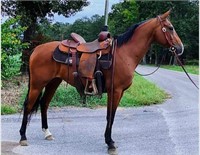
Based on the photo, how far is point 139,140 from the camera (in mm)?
5418

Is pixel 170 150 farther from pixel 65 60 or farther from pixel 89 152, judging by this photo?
pixel 65 60

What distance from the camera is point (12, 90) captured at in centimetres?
1004

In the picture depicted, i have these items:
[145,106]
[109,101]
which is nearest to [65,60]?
[109,101]

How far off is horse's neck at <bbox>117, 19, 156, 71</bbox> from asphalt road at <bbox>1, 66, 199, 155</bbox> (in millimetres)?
1232

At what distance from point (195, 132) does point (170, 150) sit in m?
1.27

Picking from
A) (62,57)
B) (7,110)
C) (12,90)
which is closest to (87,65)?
(62,57)

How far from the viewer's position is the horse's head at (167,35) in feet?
16.5

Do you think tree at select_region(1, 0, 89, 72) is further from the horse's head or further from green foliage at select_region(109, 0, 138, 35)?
green foliage at select_region(109, 0, 138, 35)

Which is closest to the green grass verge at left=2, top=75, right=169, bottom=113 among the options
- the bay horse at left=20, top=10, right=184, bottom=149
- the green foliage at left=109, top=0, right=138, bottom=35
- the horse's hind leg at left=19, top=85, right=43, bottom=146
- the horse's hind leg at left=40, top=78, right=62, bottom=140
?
the horse's hind leg at left=40, top=78, right=62, bottom=140

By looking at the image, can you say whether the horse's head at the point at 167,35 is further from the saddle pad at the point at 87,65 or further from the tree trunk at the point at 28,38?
the tree trunk at the point at 28,38

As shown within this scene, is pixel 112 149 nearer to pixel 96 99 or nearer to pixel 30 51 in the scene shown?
pixel 96 99

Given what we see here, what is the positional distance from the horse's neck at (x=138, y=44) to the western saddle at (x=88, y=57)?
253 millimetres

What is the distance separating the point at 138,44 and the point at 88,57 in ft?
2.48

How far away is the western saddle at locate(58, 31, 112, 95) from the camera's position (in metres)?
5.08
